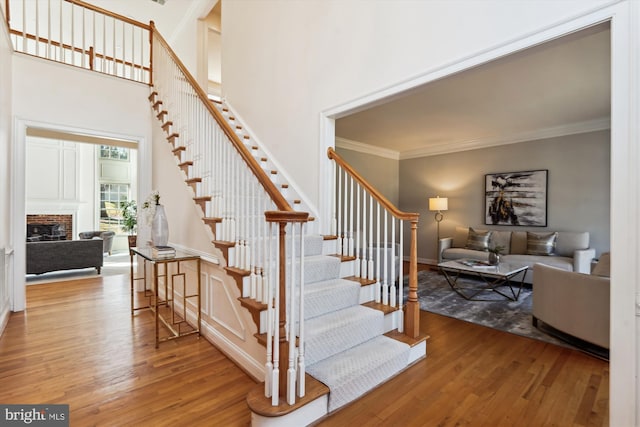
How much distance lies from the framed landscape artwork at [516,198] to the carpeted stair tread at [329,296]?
182 inches

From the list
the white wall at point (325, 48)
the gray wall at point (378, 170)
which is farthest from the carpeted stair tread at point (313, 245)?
the gray wall at point (378, 170)

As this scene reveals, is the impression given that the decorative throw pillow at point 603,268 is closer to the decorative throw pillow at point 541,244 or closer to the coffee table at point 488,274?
the coffee table at point 488,274

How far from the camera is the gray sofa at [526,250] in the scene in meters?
4.52

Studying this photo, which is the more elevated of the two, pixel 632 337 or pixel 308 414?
pixel 632 337

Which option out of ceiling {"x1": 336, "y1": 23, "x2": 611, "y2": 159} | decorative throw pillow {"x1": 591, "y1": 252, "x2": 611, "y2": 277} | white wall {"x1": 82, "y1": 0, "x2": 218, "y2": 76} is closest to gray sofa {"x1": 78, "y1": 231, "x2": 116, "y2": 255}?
white wall {"x1": 82, "y1": 0, "x2": 218, "y2": 76}

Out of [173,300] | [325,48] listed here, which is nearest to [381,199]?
[325,48]

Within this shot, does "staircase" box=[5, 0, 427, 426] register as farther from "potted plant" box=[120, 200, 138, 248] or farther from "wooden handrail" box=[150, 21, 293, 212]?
"potted plant" box=[120, 200, 138, 248]

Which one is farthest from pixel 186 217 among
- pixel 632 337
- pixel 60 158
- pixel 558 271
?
pixel 60 158

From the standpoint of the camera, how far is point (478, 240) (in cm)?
570

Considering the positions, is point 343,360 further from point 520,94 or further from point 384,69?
point 520,94

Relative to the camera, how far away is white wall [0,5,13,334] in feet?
9.80

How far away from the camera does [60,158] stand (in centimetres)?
780

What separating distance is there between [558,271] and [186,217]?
12.5 feet

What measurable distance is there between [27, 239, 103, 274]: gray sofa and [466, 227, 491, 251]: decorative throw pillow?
7068 millimetres
